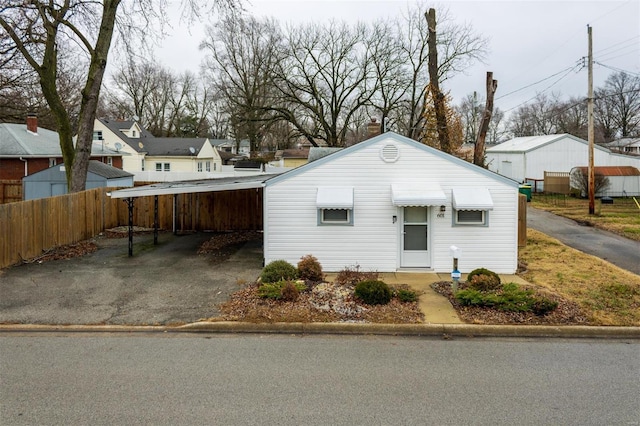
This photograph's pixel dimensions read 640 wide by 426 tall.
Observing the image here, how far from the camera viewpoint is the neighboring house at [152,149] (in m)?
46.5

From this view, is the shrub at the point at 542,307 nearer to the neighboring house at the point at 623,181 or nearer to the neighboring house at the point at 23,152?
the neighboring house at the point at 23,152

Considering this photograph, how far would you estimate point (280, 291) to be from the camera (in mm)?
10438

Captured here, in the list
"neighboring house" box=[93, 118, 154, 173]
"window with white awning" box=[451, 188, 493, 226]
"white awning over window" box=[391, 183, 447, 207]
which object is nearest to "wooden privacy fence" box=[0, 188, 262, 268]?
"white awning over window" box=[391, 183, 447, 207]

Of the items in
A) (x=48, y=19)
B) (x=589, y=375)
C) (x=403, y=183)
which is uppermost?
(x=48, y=19)

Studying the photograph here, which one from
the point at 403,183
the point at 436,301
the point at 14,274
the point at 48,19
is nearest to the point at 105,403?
the point at 436,301

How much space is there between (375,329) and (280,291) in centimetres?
230

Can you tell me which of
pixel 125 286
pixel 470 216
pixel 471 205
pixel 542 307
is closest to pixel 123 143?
pixel 125 286

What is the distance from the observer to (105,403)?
589cm

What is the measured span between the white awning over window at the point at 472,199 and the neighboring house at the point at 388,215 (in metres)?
0.07

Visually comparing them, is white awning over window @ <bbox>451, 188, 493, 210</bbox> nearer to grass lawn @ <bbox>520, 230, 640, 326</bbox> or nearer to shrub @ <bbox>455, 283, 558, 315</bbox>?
grass lawn @ <bbox>520, 230, 640, 326</bbox>

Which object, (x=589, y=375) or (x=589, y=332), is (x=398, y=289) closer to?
(x=589, y=332)

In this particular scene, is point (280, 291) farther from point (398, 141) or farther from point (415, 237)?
point (398, 141)

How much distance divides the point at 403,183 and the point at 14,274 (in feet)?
33.4

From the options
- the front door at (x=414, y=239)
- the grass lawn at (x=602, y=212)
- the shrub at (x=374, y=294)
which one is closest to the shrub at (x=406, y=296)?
the shrub at (x=374, y=294)
